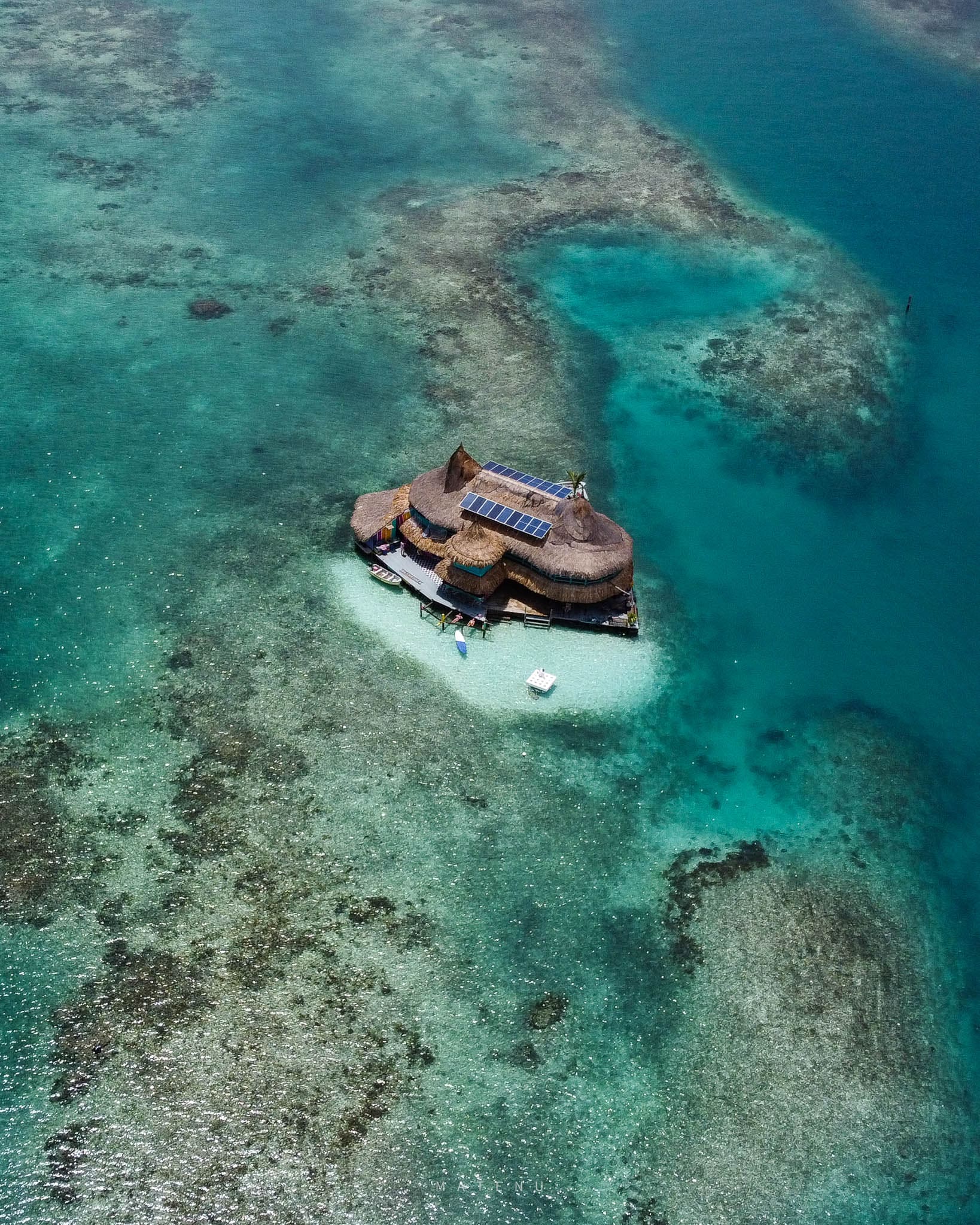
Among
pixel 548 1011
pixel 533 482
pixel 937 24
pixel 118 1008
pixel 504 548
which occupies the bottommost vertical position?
pixel 118 1008

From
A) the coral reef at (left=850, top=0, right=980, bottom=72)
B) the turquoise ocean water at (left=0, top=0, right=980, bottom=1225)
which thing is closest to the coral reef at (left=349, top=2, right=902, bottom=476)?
the turquoise ocean water at (left=0, top=0, right=980, bottom=1225)

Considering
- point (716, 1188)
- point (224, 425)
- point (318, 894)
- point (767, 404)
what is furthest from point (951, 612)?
point (224, 425)

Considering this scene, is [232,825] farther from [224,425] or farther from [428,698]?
[224,425]

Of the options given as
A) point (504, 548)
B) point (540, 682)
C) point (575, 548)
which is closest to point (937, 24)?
point (575, 548)

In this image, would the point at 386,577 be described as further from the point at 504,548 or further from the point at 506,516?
the point at 506,516

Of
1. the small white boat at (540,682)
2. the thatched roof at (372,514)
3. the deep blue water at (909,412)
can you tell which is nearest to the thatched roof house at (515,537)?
the thatched roof at (372,514)

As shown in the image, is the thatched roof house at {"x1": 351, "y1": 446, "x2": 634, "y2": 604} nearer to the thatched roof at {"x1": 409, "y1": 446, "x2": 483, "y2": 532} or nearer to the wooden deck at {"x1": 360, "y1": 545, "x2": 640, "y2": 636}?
the thatched roof at {"x1": 409, "y1": 446, "x2": 483, "y2": 532}
